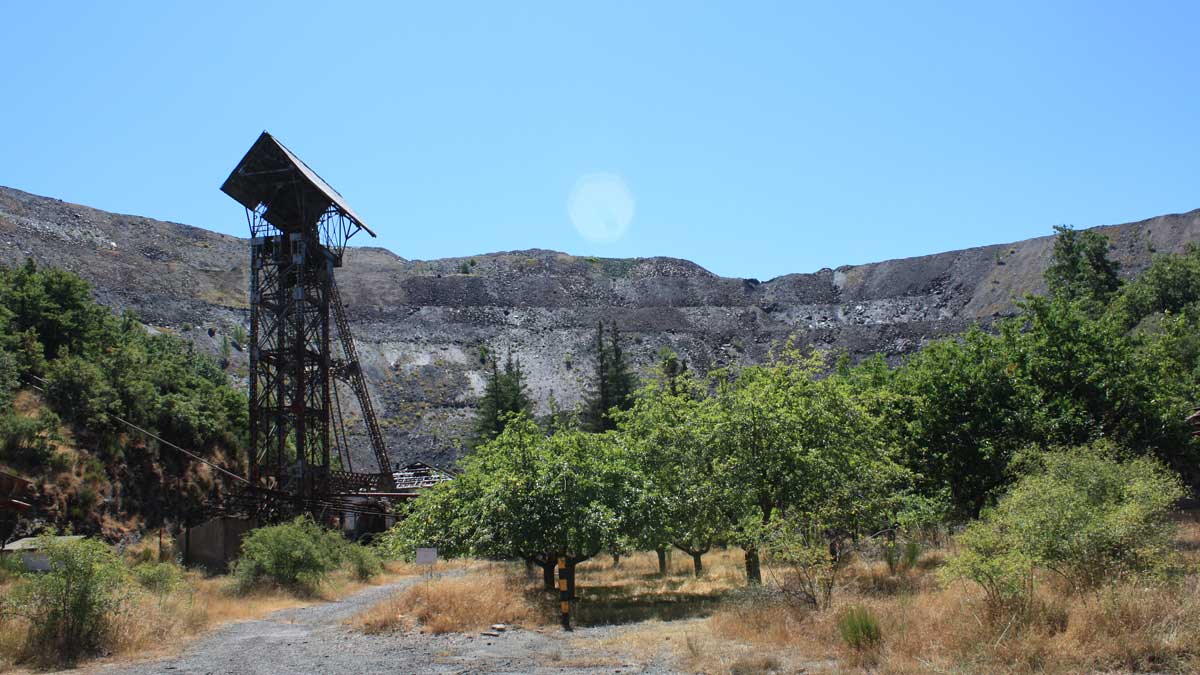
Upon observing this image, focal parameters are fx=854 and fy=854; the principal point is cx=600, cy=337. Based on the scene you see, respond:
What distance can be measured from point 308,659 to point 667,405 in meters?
11.9

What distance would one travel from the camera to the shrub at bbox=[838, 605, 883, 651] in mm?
10805

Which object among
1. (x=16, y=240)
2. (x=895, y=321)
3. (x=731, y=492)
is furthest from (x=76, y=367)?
(x=895, y=321)

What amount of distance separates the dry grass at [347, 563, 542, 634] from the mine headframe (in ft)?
54.2

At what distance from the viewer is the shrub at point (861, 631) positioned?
35.4 feet

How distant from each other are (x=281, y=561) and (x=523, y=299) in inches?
2842

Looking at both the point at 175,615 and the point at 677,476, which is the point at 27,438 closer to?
the point at 175,615

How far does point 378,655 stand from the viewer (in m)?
13.4

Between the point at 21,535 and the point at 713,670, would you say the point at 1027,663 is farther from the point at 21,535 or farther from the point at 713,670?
the point at 21,535

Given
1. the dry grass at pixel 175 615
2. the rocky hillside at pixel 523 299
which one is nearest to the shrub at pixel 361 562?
the dry grass at pixel 175 615

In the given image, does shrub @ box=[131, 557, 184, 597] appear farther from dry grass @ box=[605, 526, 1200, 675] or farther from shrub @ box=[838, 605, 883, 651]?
shrub @ box=[838, 605, 883, 651]

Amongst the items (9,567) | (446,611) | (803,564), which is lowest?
(446,611)

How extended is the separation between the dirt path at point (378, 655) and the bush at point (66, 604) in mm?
951

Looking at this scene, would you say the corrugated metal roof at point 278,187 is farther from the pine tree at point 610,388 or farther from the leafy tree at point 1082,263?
the leafy tree at point 1082,263

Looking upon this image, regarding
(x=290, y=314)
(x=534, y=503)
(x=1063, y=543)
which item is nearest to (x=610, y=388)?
(x=290, y=314)
